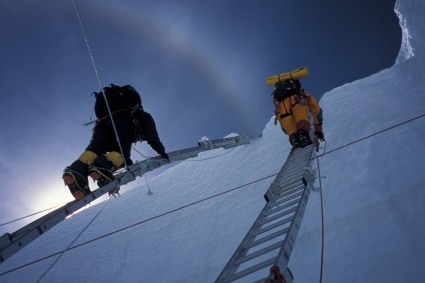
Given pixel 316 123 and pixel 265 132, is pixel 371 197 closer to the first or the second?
pixel 316 123

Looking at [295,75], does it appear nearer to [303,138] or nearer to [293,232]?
[303,138]

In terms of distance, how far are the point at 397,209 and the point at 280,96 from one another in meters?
2.68

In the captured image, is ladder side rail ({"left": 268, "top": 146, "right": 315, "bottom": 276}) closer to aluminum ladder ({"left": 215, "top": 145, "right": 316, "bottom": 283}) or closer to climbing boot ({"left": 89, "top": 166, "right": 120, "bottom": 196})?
aluminum ladder ({"left": 215, "top": 145, "right": 316, "bottom": 283})

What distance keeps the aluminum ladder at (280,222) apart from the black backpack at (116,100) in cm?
250

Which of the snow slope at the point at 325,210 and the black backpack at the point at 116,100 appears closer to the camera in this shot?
the snow slope at the point at 325,210

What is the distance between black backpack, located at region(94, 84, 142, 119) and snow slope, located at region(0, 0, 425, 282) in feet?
5.78

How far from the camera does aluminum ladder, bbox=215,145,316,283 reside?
2.24 metres

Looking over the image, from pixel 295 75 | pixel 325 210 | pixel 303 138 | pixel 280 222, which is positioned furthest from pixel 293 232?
pixel 295 75

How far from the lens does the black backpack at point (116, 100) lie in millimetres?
5047

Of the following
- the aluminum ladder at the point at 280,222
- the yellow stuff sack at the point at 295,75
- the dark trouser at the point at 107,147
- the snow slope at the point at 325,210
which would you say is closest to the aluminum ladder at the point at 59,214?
the dark trouser at the point at 107,147

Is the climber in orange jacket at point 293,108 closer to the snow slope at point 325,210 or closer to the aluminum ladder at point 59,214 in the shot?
the snow slope at point 325,210

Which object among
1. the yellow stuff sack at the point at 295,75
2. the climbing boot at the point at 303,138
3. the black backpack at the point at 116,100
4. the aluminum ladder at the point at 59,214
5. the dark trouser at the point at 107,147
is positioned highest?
the black backpack at the point at 116,100

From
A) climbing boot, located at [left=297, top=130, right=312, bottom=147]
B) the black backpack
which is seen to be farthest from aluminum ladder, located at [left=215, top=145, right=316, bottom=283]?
the black backpack

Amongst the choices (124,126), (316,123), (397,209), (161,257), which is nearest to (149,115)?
(124,126)
